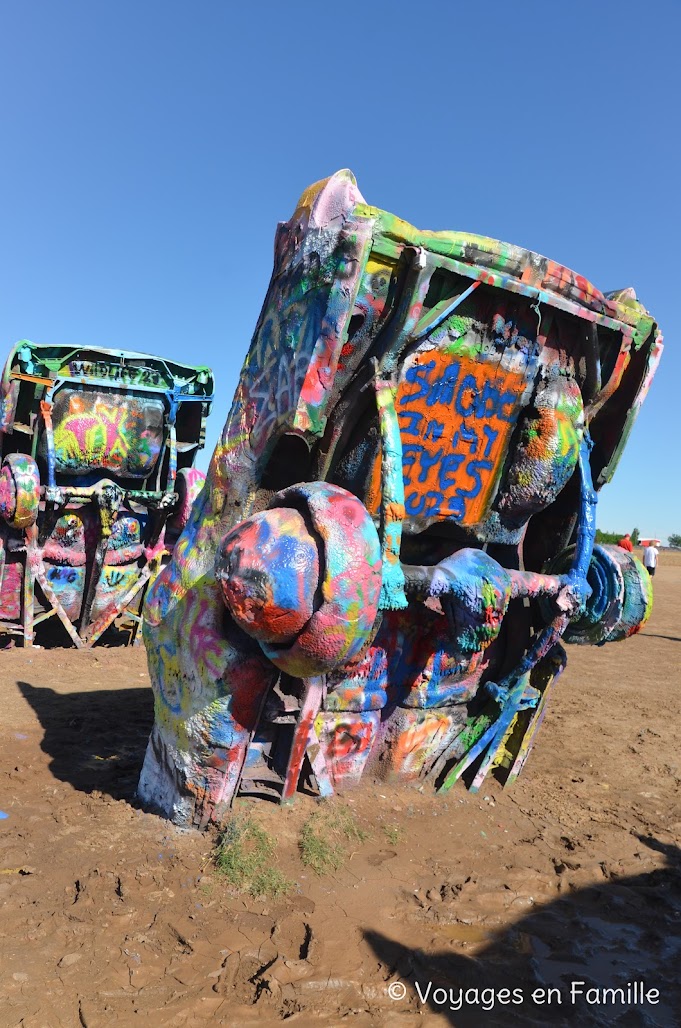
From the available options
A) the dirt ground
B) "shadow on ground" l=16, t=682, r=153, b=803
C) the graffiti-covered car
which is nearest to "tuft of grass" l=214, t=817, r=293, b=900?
the dirt ground

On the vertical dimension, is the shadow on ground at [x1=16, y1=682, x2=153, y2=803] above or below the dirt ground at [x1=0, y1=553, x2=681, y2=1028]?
below

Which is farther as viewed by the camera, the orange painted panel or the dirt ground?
the orange painted panel

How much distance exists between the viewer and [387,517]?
9.64ft

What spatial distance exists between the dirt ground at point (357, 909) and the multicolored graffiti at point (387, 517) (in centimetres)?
31

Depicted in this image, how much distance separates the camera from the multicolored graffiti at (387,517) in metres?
2.81

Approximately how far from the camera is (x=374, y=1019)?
7.75ft

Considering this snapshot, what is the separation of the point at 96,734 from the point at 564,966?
3.25 metres

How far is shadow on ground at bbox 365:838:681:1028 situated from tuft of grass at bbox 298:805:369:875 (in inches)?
17.7

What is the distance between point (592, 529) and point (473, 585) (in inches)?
30.3

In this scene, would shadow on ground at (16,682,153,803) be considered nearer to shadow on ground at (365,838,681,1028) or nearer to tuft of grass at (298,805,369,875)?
tuft of grass at (298,805,369,875)

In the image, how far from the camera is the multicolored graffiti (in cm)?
281

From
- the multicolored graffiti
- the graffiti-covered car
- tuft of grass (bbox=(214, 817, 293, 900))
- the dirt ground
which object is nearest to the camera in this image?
the dirt ground

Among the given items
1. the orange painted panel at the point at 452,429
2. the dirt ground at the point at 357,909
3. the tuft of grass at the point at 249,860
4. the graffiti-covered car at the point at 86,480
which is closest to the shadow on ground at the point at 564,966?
the dirt ground at the point at 357,909

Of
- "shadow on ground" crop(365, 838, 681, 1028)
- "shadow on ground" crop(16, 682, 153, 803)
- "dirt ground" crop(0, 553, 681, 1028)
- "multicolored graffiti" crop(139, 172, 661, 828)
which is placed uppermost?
"multicolored graffiti" crop(139, 172, 661, 828)
